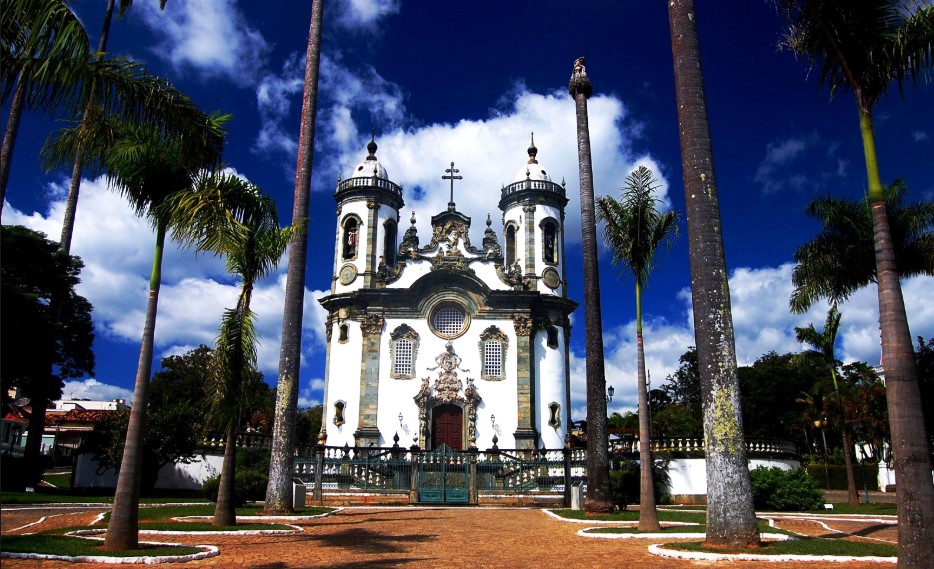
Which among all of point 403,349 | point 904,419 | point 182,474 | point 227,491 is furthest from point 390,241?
point 904,419

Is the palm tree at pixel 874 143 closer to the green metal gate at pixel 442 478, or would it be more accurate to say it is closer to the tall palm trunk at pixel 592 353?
the tall palm trunk at pixel 592 353

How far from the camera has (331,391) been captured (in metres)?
39.2

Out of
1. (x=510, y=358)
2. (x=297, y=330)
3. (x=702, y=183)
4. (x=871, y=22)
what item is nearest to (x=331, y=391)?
Result: (x=510, y=358)

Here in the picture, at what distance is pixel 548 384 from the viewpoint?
39.0m

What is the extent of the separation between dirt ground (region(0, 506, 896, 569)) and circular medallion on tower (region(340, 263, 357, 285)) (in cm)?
2274

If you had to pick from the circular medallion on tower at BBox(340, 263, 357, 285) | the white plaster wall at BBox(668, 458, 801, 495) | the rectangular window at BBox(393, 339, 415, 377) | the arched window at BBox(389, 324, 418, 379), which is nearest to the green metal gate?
the white plaster wall at BBox(668, 458, 801, 495)

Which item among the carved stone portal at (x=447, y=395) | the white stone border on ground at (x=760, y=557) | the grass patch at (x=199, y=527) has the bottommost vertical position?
the white stone border on ground at (x=760, y=557)

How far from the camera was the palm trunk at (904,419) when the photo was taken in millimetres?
8422

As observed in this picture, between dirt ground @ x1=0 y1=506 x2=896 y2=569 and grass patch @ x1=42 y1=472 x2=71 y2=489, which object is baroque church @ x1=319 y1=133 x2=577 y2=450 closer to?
grass patch @ x1=42 y1=472 x2=71 y2=489

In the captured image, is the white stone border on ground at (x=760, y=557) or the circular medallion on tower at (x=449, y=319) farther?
the circular medallion on tower at (x=449, y=319)

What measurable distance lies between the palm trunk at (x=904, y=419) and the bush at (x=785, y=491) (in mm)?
17287

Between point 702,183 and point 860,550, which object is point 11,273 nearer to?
point 702,183

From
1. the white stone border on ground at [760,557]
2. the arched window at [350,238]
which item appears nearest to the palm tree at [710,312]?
the white stone border on ground at [760,557]

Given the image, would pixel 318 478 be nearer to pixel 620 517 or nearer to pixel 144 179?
pixel 620 517
